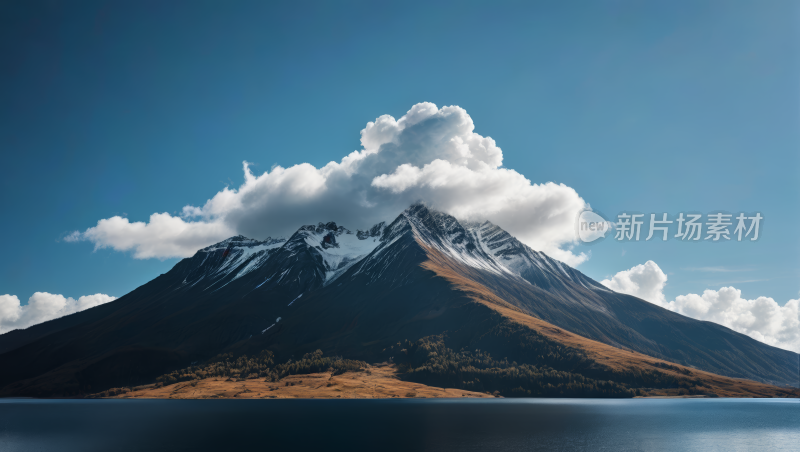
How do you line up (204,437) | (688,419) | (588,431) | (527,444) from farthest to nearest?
(688,419), (588,431), (204,437), (527,444)

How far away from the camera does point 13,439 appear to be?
475 ft

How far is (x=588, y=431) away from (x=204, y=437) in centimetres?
11664

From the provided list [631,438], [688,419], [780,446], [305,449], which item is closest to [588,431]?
[631,438]

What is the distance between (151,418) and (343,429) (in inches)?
3641

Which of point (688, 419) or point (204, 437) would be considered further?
point (688, 419)

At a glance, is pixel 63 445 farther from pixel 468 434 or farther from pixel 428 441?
pixel 468 434

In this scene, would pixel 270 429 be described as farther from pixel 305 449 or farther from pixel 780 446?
pixel 780 446

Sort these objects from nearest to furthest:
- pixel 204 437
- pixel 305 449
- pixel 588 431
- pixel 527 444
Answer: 1. pixel 305 449
2. pixel 527 444
3. pixel 204 437
4. pixel 588 431

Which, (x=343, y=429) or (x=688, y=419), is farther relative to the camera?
(x=688, y=419)

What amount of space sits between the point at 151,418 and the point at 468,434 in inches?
5210

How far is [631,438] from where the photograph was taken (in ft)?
471

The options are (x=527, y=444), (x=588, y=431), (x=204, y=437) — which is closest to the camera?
(x=527, y=444)

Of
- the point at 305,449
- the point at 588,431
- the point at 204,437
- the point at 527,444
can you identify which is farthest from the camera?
the point at 588,431

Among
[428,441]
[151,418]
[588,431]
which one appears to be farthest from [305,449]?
[151,418]
